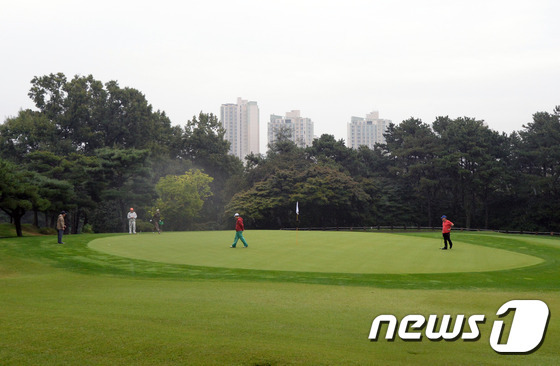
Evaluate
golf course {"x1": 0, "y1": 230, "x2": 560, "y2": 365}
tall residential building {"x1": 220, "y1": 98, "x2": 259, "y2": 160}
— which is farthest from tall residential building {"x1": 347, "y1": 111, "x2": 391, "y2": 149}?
golf course {"x1": 0, "y1": 230, "x2": 560, "y2": 365}

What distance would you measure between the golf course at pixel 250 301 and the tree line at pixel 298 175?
33349mm

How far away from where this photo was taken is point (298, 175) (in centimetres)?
6462

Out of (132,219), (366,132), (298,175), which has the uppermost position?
(366,132)

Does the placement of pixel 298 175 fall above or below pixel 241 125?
below

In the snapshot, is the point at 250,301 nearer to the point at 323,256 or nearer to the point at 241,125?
the point at 323,256

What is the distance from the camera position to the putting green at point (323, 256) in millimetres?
17891

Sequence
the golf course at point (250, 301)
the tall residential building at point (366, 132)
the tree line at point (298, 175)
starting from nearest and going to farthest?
the golf course at point (250, 301) → the tree line at point (298, 175) → the tall residential building at point (366, 132)

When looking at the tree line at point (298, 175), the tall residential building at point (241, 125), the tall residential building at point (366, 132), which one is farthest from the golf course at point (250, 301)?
the tall residential building at point (366, 132)
